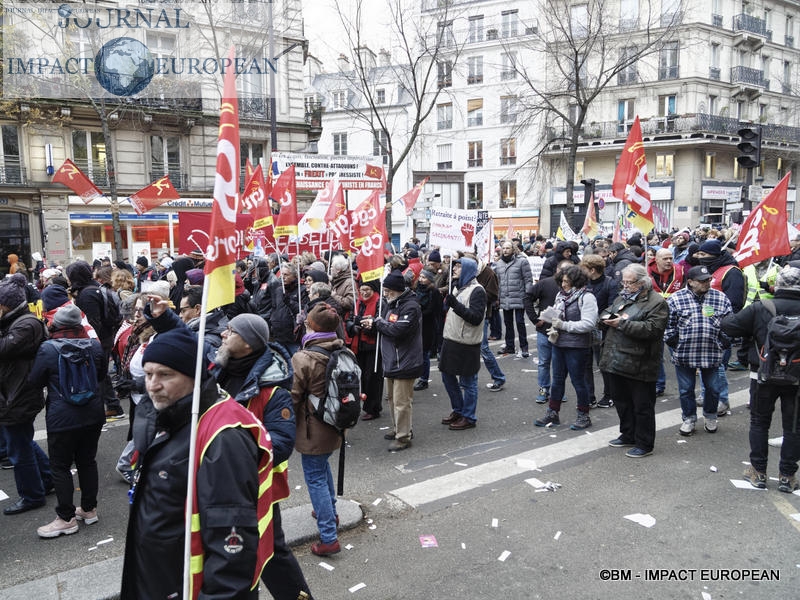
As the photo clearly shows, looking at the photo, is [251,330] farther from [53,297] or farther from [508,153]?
[508,153]

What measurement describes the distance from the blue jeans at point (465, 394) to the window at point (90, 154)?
24.2 m

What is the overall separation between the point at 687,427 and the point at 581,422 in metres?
1.13

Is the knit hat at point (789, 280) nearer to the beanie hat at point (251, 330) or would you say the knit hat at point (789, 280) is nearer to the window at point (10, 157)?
the beanie hat at point (251, 330)

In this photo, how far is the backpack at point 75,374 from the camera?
4445 mm

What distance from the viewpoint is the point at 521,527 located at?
4.60 meters

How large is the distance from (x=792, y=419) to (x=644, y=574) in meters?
2.17

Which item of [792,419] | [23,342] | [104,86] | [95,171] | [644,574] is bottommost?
[644,574]

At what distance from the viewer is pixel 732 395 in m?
8.24

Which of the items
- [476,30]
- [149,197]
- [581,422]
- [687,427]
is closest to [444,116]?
[476,30]

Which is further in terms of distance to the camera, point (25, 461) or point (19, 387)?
point (25, 461)

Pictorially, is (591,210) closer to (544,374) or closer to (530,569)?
(544,374)

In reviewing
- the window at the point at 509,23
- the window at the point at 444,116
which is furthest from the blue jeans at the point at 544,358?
the window at the point at 509,23

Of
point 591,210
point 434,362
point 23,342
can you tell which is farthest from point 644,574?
point 591,210

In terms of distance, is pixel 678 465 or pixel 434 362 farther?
pixel 434 362
